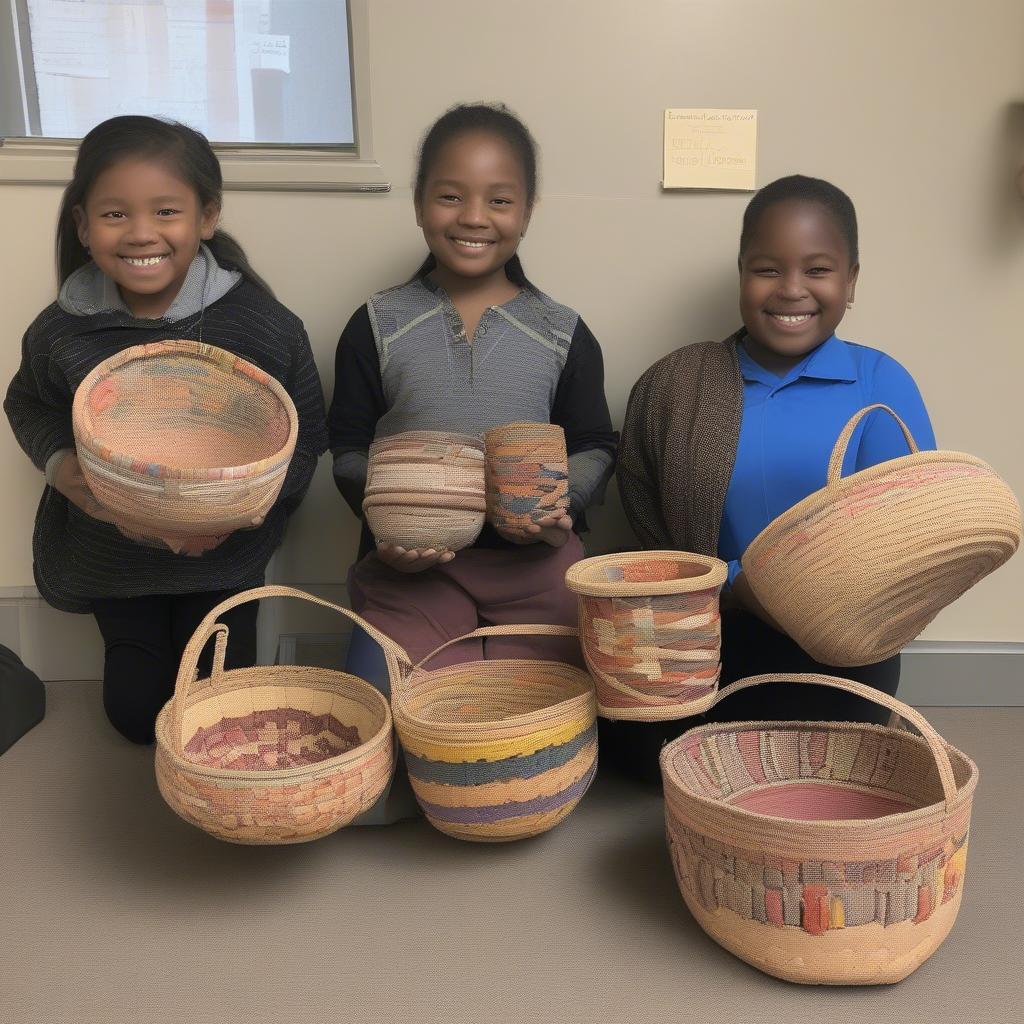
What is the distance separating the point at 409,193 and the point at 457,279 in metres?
0.26

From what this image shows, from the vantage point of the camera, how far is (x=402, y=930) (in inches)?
48.1

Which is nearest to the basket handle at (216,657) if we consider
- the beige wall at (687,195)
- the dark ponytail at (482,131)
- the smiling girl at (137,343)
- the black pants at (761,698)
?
the smiling girl at (137,343)

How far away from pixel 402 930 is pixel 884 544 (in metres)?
0.72

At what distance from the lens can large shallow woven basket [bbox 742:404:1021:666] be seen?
46.5 inches

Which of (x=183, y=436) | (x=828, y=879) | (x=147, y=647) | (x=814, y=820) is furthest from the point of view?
(x=147, y=647)

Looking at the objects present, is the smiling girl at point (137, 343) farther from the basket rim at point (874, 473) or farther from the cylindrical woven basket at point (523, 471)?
the basket rim at point (874, 473)

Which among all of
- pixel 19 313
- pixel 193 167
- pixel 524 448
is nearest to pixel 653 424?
pixel 524 448

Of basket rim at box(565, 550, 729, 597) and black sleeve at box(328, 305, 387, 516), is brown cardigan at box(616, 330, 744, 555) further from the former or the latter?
black sleeve at box(328, 305, 387, 516)

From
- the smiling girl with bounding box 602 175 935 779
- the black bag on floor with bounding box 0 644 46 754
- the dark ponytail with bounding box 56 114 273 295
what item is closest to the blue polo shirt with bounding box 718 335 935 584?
the smiling girl with bounding box 602 175 935 779

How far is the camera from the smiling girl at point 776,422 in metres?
1.57

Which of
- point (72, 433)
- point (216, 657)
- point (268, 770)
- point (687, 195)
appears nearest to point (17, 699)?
point (72, 433)

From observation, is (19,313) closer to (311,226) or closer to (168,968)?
(311,226)

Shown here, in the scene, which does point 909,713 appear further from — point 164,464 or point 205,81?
point 205,81

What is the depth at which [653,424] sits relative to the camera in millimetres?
1676
